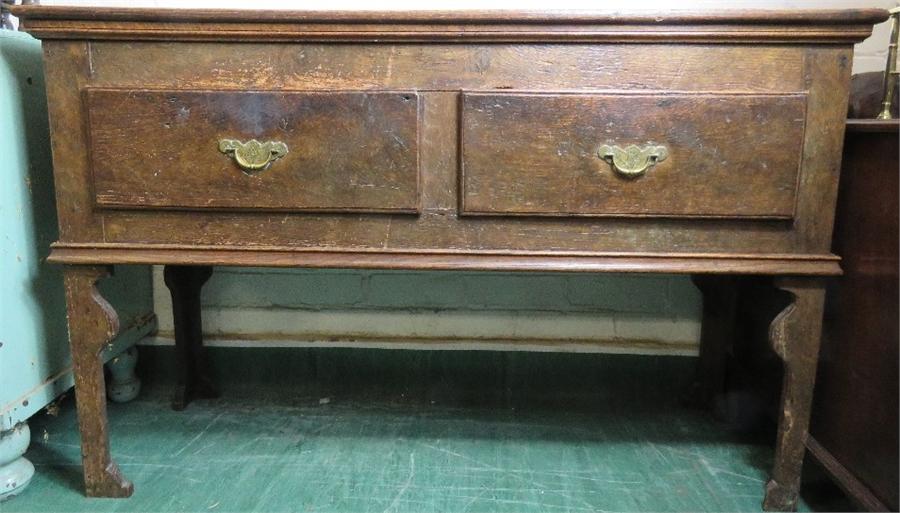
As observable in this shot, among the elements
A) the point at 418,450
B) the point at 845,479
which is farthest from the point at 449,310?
the point at 845,479

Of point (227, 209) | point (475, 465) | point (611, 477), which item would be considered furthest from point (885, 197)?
point (227, 209)

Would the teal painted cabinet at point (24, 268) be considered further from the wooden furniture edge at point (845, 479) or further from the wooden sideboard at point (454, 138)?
the wooden furniture edge at point (845, 479)

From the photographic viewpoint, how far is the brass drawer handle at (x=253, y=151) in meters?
0.98

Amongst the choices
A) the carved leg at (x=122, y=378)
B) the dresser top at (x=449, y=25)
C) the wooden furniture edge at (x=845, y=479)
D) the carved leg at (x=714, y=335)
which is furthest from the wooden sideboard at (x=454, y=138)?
the carved leg at (x=122, y=378)

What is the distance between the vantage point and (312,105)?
97 centimetres

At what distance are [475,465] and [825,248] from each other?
0.76 meters

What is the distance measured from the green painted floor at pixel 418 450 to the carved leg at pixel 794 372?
0.07 metres

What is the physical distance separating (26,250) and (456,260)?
804mm

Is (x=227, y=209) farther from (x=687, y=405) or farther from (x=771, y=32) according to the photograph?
(x=687, y=405)

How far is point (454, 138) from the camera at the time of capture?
3.22 ft

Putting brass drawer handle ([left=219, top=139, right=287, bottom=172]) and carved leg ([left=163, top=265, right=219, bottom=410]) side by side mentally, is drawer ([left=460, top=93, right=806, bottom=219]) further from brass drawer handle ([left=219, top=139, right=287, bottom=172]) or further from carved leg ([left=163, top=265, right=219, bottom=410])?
carved leg ([left=163, top=265, right=219, bottom=410])

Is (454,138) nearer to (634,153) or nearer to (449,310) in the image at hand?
(634,153)

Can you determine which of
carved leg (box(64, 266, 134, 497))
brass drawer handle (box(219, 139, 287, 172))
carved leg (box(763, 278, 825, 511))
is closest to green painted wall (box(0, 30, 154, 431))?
carved leg (box(64, 266, 134, 497))

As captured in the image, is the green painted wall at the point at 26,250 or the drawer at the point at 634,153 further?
the green painted wall at the point at 26,250
